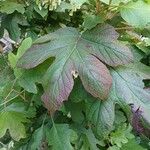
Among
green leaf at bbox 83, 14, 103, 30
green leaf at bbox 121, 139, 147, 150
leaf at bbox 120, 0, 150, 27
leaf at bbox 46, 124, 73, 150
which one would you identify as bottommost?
green leaf at bbox 121, 139, 147, 150


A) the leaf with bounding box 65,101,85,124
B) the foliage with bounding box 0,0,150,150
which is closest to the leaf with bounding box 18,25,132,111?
the foliage with bounding box 0,0,150,150

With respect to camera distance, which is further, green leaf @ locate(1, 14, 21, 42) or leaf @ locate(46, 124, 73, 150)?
green leaf @ locate(1, 14, 21, 42)

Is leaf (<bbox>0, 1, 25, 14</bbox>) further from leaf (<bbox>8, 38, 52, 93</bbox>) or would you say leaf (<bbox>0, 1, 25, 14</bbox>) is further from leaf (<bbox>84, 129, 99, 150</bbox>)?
leaf (<bbox>84, 129, 99, 150</bbox>)

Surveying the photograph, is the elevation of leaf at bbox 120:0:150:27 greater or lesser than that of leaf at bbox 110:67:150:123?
greater

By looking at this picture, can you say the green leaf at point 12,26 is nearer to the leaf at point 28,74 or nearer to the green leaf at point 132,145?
the leaf at point 28,74

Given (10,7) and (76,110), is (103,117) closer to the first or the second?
(76,110)

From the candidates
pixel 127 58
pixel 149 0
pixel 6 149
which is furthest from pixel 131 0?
pixel 6 149

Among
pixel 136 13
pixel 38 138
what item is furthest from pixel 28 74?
pixel 136 13
